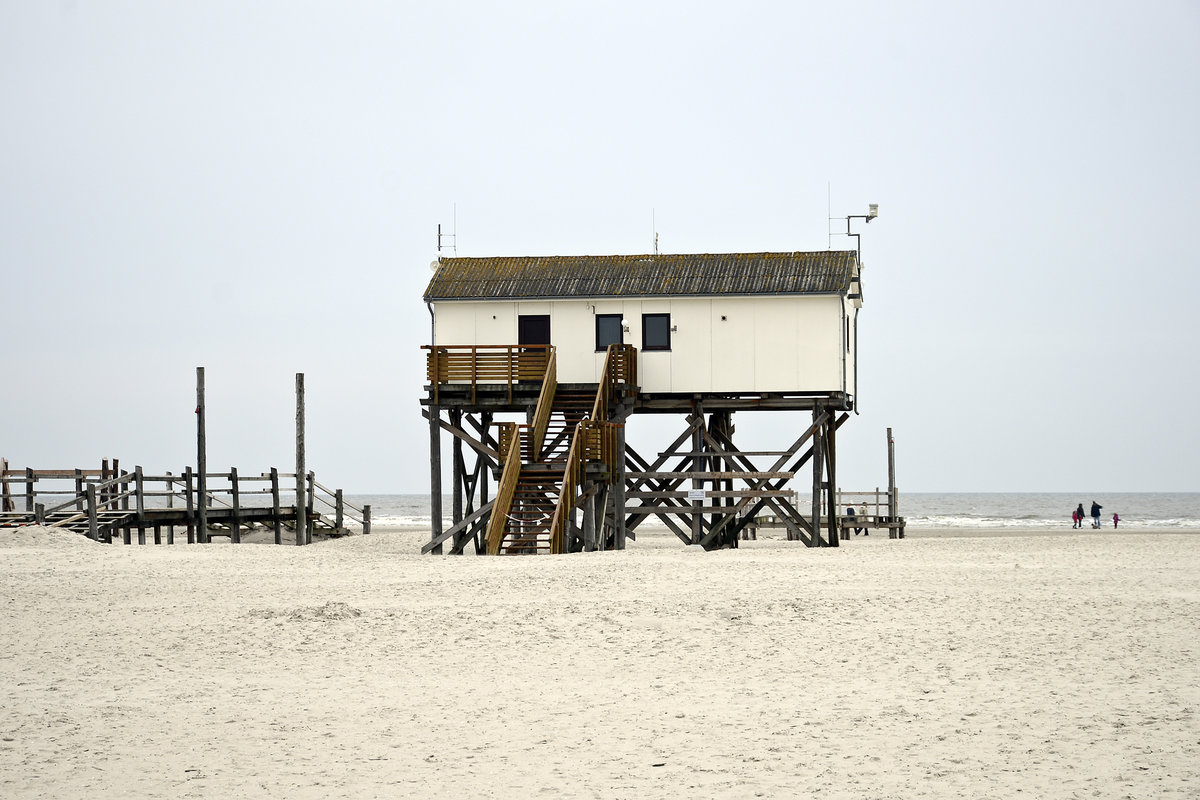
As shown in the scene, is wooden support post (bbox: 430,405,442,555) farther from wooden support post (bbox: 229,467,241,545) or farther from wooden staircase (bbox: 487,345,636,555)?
wooden support post (bbox: 229,467,241,545)

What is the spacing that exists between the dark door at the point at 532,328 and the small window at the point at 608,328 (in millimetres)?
1103

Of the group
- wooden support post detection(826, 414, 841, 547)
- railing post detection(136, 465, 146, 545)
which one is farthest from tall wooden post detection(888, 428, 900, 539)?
railing post detection(136, 465, 146, 545)

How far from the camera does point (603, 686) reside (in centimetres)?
1245

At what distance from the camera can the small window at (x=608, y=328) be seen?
30.9 m

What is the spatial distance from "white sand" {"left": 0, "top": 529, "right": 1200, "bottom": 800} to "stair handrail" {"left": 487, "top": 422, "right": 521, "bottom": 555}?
15.5 feet

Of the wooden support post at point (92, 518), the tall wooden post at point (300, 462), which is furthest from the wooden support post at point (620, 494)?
the wooden support post at point (92, 518)

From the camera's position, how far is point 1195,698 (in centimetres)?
1148

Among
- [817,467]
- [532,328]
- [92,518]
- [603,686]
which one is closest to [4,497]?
[92,518]

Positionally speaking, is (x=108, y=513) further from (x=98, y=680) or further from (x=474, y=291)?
(x=98, y=680)

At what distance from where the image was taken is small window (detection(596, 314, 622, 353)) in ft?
101

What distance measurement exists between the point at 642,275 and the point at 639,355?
70.1 inches

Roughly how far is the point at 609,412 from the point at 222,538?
25635mm

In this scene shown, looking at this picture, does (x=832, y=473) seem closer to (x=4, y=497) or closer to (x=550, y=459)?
(x=550, y=459)

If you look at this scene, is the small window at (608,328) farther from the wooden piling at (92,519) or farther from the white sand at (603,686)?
the wooden piling at (92,519)
